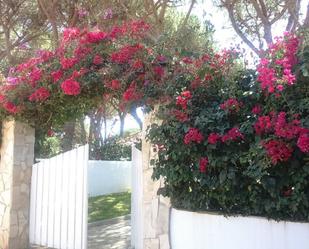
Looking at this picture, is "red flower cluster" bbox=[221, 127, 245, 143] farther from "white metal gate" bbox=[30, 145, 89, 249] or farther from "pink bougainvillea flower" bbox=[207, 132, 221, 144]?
"white metal gate" bbox=[30, 145, 89, 249]

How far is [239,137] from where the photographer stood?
521cm

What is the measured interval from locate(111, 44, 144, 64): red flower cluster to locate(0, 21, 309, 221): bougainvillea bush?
0.01 metres

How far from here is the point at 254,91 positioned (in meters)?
5.34

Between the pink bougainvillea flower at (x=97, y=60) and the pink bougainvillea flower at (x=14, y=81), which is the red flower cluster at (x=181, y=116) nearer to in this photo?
the pink bougainvillea flower at (x=97, y=60)

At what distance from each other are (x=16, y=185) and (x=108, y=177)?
349 inches

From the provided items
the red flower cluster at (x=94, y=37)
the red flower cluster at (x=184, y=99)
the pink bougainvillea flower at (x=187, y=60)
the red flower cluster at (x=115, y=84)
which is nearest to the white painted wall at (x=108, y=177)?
the red flower cluster at (x=94, y=37)

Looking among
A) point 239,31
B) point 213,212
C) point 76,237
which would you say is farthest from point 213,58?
point 239,31

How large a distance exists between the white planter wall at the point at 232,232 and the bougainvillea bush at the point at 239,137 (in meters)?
0.11

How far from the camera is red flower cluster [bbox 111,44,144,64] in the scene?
21.7ft

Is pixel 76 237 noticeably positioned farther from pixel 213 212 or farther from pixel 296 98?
pixel 296 98

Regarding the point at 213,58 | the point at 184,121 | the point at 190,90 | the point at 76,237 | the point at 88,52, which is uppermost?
the point at 88,52

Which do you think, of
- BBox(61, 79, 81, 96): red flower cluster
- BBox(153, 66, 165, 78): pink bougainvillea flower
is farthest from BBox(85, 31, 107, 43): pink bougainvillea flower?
BBox(153, 66, 165, 78): pink bougainvillea flower

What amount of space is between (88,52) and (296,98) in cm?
349

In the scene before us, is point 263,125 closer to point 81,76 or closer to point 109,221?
point 81,76
